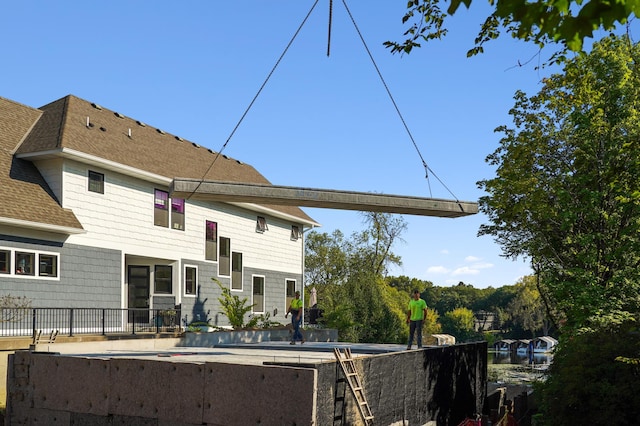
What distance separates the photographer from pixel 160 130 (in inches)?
1371

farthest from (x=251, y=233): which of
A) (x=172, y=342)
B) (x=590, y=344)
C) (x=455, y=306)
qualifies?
(x=455, y=306)

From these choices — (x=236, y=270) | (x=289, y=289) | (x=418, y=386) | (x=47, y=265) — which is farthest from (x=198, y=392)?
(x=289, y=289)

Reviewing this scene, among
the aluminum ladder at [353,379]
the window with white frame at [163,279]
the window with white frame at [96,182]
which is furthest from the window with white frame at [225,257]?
the aluminum ladder at [353,379]

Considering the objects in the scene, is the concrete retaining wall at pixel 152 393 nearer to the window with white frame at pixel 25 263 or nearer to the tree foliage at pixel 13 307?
the tree foliage at pixel 13 307

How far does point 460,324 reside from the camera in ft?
406

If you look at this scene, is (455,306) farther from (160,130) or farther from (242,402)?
(242,402)

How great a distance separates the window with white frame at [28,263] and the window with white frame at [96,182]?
3343 mm

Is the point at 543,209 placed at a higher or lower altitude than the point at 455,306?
higher

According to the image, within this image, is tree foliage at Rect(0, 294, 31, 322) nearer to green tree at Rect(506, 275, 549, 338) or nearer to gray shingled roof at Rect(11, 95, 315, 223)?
gray shingled roof at Rect(11, 95, 315, 223)

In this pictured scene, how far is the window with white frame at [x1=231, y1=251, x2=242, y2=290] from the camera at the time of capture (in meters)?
35.1

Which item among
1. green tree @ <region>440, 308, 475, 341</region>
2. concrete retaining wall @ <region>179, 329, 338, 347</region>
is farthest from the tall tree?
green tree @ <region>440, 308, 475, 341</region>

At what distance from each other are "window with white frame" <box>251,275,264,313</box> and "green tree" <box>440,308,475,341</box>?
91.6m

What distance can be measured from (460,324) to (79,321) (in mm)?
106873

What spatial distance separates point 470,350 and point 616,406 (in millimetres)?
8037
